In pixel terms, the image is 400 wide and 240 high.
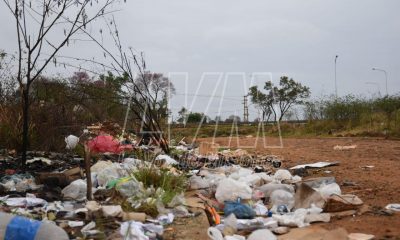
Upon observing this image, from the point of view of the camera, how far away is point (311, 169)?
609 cm

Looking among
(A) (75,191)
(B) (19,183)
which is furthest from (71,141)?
(A) (75,191)

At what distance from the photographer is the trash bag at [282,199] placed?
12.6 ft

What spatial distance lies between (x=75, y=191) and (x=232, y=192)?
135 cm

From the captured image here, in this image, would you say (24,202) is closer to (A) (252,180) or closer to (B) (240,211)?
(B) (240,211)

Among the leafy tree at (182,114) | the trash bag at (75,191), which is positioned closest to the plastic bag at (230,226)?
the trash bag at (75,191)

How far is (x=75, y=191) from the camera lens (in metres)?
3.90

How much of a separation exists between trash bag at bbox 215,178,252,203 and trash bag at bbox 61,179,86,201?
46.1 inches

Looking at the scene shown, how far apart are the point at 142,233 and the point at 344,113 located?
18.4 metres

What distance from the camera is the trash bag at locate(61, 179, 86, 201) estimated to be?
3865mm

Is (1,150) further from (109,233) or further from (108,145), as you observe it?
(109,233)

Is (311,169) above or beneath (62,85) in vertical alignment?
beneath

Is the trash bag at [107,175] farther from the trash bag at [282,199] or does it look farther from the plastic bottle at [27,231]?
the plastic bottle at [27,231]

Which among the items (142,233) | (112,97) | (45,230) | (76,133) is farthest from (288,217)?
(76,133)

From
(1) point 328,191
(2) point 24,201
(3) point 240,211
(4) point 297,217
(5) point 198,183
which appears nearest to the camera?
(4) point 297,217
